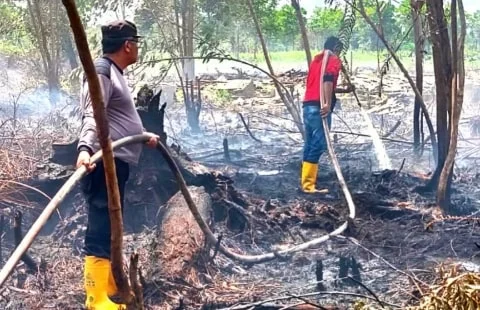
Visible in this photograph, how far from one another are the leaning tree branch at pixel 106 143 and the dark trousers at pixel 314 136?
498cm

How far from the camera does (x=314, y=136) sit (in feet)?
24.5

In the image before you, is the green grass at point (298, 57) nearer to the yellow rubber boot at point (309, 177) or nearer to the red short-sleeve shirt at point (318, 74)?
the red short-sleeve shirt at point (318, 74)

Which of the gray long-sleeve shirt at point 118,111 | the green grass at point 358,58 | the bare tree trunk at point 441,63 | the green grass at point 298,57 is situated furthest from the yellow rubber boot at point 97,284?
the green grass at point 298,57

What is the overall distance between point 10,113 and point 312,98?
9.45 m

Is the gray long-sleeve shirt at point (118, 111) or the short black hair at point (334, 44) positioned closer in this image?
the gray long-sleeve shirt at point (118, 111)

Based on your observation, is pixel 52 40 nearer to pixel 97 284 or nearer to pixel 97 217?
pixel 97 217

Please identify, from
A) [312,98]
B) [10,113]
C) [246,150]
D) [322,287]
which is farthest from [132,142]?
[10,113]

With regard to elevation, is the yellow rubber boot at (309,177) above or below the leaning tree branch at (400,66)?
below

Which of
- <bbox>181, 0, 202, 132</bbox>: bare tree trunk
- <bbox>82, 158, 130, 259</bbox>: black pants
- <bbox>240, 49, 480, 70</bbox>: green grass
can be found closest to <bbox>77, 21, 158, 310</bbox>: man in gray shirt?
<bbox>82, 158, 130, 259</bbox>: black pants

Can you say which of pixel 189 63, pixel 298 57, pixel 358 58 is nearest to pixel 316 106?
pixel 189 63

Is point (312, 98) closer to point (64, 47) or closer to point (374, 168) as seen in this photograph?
point (374, 168)

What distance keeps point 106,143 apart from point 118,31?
1736 mm

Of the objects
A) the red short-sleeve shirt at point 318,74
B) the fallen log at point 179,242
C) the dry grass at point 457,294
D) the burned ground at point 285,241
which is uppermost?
the red short-sleeve shirt at point 318,74

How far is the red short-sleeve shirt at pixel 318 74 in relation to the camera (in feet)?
23.4
